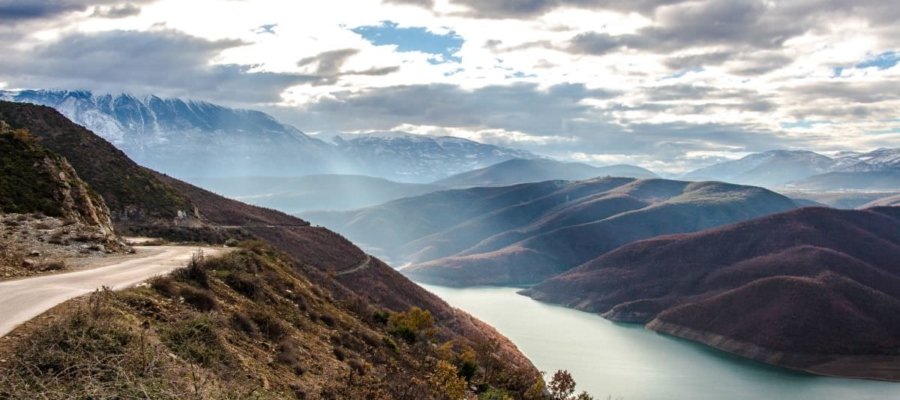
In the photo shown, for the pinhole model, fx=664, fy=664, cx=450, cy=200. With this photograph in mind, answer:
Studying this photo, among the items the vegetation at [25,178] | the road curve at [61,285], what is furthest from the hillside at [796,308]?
the vegetation at [25,178]

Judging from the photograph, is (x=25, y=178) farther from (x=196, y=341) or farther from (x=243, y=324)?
(x=196, y=341)

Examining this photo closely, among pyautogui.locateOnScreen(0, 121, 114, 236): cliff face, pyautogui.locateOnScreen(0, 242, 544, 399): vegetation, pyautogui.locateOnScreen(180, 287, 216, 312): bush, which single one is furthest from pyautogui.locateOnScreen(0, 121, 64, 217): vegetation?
pyautogui.locateOnScreen(180, 287, 216, 312): bush

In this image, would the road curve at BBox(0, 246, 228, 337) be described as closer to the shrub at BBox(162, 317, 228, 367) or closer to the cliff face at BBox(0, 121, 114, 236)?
the shrub at BBox(162, 317, 228, 367)

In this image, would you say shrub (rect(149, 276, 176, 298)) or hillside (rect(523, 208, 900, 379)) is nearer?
shrub (rect(149, 276, 176, 298))

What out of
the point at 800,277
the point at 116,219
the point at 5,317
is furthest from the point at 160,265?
the point at 800,277

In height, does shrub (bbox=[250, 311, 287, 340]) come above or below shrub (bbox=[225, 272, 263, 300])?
below

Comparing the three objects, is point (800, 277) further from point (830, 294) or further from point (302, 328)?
point (302, 328)
